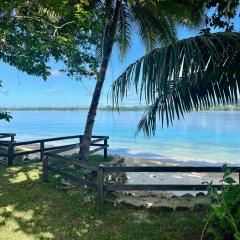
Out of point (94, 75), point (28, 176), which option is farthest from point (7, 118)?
point (94, 75)

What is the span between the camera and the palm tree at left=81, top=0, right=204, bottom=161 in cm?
1245

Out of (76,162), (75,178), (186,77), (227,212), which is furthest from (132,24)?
(227,212)

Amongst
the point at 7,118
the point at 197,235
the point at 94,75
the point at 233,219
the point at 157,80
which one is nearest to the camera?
the point at 233,219

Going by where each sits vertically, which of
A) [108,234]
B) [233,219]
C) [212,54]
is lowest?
[108,234]

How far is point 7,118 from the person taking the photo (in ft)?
37.0

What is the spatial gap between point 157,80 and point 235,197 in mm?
1945

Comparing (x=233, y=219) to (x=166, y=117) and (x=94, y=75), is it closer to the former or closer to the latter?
(x=166, y=117)

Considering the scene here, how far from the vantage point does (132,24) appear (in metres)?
14.8

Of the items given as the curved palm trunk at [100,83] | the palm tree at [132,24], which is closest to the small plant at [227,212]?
the palm tree at [132,24]

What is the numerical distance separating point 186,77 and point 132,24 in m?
9.38

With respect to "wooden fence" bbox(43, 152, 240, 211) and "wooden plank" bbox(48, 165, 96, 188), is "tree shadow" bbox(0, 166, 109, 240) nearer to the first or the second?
"wooden plank" bbox(48, 165, 96, 188)

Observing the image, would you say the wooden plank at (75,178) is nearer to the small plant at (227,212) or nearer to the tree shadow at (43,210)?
the tree shadow at (43,210)

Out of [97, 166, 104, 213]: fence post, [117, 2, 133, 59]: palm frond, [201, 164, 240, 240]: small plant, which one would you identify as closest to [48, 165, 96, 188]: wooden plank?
[97, 166, 104, 213]: fence post

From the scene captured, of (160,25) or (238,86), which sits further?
(160,25)
